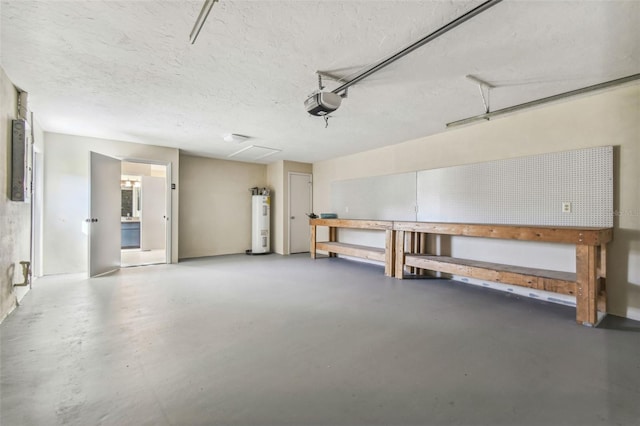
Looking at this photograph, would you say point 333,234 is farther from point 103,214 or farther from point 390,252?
point 103,214

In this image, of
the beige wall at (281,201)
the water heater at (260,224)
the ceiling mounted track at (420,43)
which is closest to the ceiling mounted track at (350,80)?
the ceiling mounted track at (420,43)

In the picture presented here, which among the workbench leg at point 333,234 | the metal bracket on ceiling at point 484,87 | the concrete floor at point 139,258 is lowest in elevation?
the concrete floor at point 139,258

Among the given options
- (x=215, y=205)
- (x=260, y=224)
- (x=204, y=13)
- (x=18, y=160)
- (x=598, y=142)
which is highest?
(x=204, y=13)

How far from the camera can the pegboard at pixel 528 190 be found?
3066mm

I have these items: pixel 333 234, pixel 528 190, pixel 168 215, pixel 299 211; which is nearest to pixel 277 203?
pixel 299 211

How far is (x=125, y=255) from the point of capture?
6883 mm

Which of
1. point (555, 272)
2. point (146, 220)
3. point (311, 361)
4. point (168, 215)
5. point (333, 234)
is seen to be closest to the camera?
point (311, 361)

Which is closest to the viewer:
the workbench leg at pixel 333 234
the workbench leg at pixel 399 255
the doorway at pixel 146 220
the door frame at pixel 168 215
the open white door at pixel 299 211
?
the workbench leg at pixel 399 255

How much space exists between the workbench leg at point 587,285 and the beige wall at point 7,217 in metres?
5.63

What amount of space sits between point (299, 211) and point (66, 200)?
4632 mm

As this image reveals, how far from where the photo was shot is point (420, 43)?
2057 mm

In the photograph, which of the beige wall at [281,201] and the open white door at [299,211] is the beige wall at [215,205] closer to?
the beige wall at [281,201]

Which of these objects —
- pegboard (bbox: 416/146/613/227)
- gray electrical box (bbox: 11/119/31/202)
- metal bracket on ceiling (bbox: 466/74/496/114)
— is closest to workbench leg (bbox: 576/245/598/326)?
Result: pegboard (bbox: 416/146/613/227)

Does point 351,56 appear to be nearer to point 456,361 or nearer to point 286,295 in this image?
point 456,361
